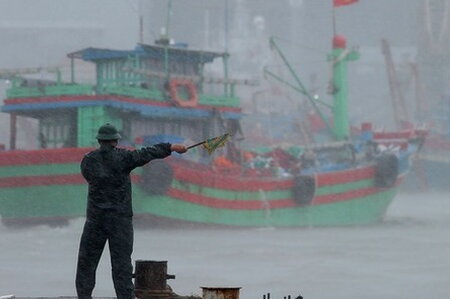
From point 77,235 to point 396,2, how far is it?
5798 cm

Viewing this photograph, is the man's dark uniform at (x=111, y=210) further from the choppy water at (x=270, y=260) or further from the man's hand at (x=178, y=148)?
the choppy water at (x=270, y=260)

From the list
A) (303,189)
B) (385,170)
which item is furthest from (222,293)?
(385,170)

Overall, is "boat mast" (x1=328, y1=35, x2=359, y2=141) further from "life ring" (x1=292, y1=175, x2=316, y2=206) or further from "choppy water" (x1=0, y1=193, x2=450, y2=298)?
"life ring" (x1=292, y1=175, x2=316, y2=206)

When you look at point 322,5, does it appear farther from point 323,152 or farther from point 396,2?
point 323,152

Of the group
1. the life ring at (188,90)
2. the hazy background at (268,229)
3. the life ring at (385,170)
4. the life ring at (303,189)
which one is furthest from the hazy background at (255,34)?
the life ring at (188,90)

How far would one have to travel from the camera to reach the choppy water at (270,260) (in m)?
21.9

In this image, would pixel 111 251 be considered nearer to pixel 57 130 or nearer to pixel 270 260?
pixel 270 260

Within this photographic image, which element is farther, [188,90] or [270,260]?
[188,90]

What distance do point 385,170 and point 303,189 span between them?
3748 mm

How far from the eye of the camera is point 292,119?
59.5 m

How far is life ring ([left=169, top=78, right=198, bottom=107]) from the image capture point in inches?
1314

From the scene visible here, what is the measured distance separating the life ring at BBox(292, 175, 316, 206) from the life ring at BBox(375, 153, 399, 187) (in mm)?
3095

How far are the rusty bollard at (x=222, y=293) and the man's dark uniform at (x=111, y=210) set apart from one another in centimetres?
55

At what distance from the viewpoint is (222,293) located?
7.61 meters
